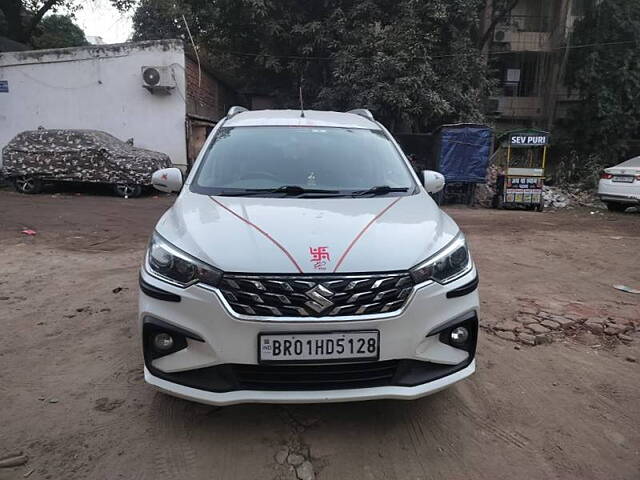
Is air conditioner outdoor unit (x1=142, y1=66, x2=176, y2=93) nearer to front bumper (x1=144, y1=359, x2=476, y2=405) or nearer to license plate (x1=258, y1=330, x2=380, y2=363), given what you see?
front bumper (x1=144, y1=359, x2=476, y2=405)

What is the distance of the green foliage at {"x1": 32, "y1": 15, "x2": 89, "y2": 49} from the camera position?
23.3m

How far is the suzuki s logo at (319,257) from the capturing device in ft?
7.32

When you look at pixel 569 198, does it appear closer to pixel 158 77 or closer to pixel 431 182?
pixel 158 77

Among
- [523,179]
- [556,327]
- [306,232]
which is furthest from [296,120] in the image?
[523,179]

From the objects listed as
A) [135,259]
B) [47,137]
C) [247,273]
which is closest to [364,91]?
[47,137]

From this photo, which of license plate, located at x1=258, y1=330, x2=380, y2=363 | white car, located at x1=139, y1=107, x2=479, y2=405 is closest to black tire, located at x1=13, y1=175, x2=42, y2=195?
white car, located at x1=139, y1=107, x2=479, y2=405

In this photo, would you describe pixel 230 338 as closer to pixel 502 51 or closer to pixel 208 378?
pixel 208 378

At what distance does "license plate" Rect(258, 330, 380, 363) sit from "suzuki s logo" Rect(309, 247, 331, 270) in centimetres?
30

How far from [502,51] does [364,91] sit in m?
11.4

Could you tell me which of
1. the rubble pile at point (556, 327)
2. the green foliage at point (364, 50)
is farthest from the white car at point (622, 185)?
the rubble pile at point (556, 327)

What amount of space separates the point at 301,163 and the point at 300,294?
4.93 feet

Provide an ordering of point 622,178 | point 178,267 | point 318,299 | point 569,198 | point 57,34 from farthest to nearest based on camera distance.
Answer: point 57,34 < point 569,198 < point 622,178 < point 178,267 < point 318,299

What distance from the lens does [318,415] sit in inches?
104

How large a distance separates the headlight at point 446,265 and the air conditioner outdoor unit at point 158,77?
12.5m
